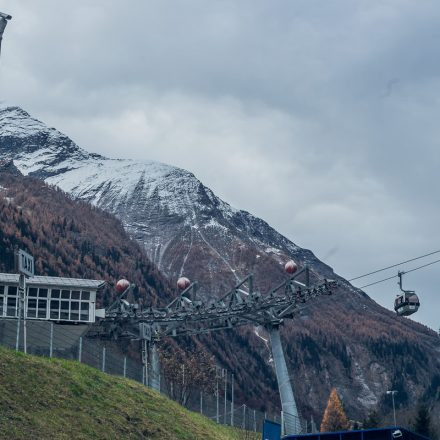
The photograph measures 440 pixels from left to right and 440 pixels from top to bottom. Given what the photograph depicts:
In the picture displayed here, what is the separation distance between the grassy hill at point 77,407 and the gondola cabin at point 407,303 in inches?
423

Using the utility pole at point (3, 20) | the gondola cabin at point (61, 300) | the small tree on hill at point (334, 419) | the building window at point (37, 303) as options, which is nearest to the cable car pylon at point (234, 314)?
the gondola cabin at point (61, 300)

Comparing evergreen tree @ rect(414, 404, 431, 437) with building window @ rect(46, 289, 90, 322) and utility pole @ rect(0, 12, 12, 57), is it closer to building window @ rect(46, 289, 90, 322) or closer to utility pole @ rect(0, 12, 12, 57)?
building window @ rect(46, 289, 90, 322)

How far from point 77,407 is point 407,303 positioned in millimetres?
15220

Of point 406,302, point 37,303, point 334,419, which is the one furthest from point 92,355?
point 334,419

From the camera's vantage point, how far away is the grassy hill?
33781mm

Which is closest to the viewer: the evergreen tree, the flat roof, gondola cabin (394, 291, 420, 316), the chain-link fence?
gondola cabin (394, 291, 420, 316)

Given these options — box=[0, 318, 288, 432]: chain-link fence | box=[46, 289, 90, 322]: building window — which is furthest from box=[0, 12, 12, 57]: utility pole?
box=[46, 289, 90, 322]: building window

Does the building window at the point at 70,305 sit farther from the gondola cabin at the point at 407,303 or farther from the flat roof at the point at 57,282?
the gondola cabin at the point at 407,303

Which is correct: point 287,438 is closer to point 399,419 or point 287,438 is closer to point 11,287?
point 11,287

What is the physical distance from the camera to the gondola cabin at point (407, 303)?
41.6 metres

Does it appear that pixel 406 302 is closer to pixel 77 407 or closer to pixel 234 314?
pixel 77 407

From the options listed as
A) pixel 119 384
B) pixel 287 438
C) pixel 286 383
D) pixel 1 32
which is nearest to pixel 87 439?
pixel 287 438

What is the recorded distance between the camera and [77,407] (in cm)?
3788

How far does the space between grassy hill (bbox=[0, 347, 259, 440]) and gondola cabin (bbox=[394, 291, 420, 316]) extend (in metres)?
10.7
